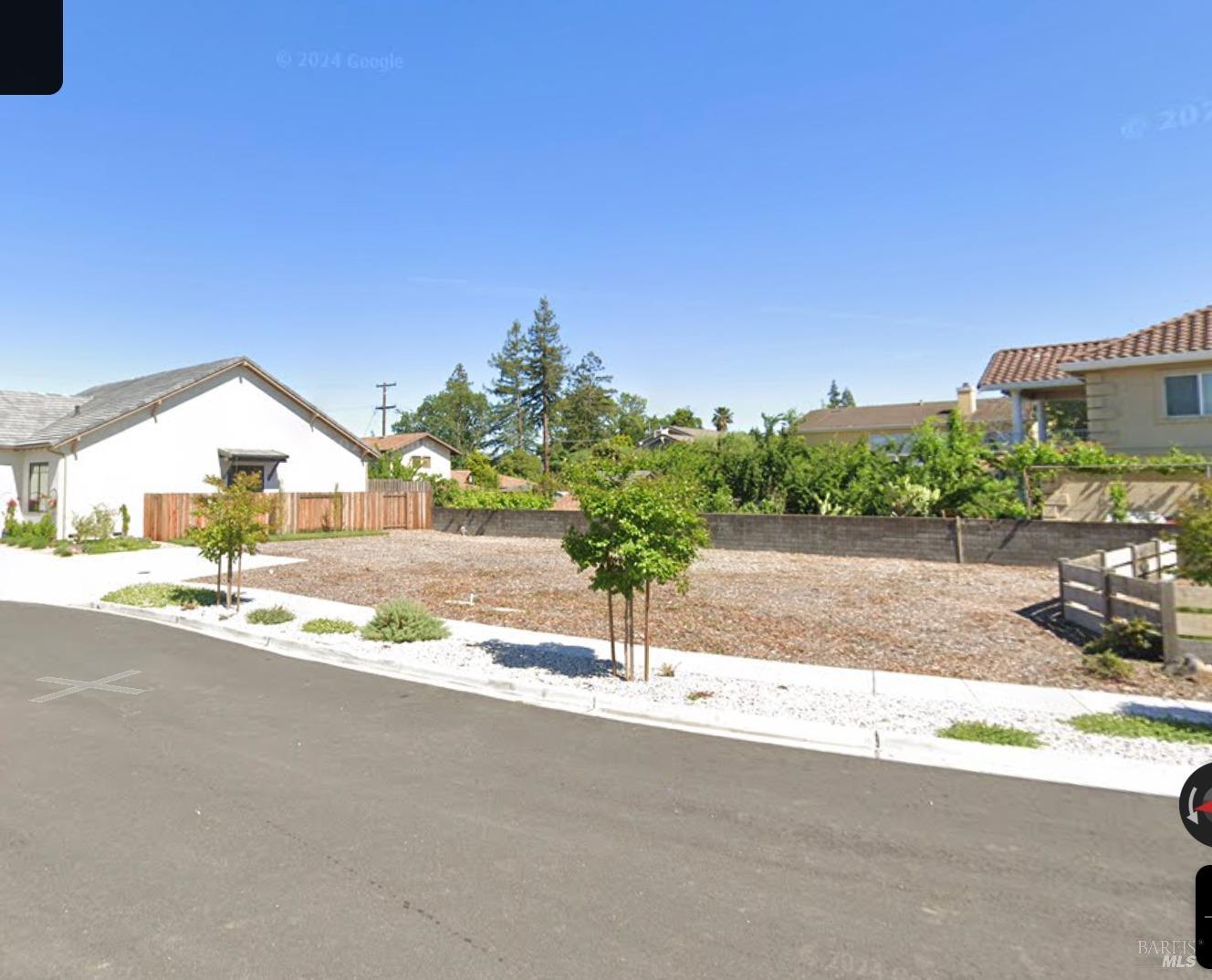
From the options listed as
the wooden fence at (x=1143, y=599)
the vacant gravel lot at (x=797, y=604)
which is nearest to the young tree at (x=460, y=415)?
the vacant gravel lot at (x=797, y=604)

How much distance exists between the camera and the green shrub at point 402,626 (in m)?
10.4

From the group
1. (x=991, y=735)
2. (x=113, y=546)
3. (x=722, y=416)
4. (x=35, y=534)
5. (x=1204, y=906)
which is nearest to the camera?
(x=1204, y=906)

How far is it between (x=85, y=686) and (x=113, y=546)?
1860 centimetres

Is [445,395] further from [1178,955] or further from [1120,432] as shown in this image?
[1178,955]

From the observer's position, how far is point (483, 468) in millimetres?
61125

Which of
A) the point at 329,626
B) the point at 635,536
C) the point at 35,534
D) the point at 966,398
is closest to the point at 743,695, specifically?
the point at 635,536

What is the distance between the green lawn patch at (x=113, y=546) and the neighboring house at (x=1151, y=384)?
96.7 ft

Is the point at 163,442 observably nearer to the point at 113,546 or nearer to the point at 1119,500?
the point at 113,546

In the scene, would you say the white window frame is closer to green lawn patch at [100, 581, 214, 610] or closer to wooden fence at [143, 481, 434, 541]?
green lawn patch at [100, 581, 214, 610]

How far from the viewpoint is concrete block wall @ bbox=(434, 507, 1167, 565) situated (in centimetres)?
1585

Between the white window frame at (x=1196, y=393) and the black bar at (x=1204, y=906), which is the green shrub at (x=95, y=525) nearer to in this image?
the black bar at (x=1204, y=906)

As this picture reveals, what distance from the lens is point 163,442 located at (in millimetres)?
28422

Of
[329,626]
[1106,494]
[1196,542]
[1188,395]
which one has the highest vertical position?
[1188,395]

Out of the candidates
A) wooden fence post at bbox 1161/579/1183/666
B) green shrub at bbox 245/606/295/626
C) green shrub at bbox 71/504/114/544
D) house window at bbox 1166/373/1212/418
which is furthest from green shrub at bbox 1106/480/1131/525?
green shrub at bbox 71/504/114/544
